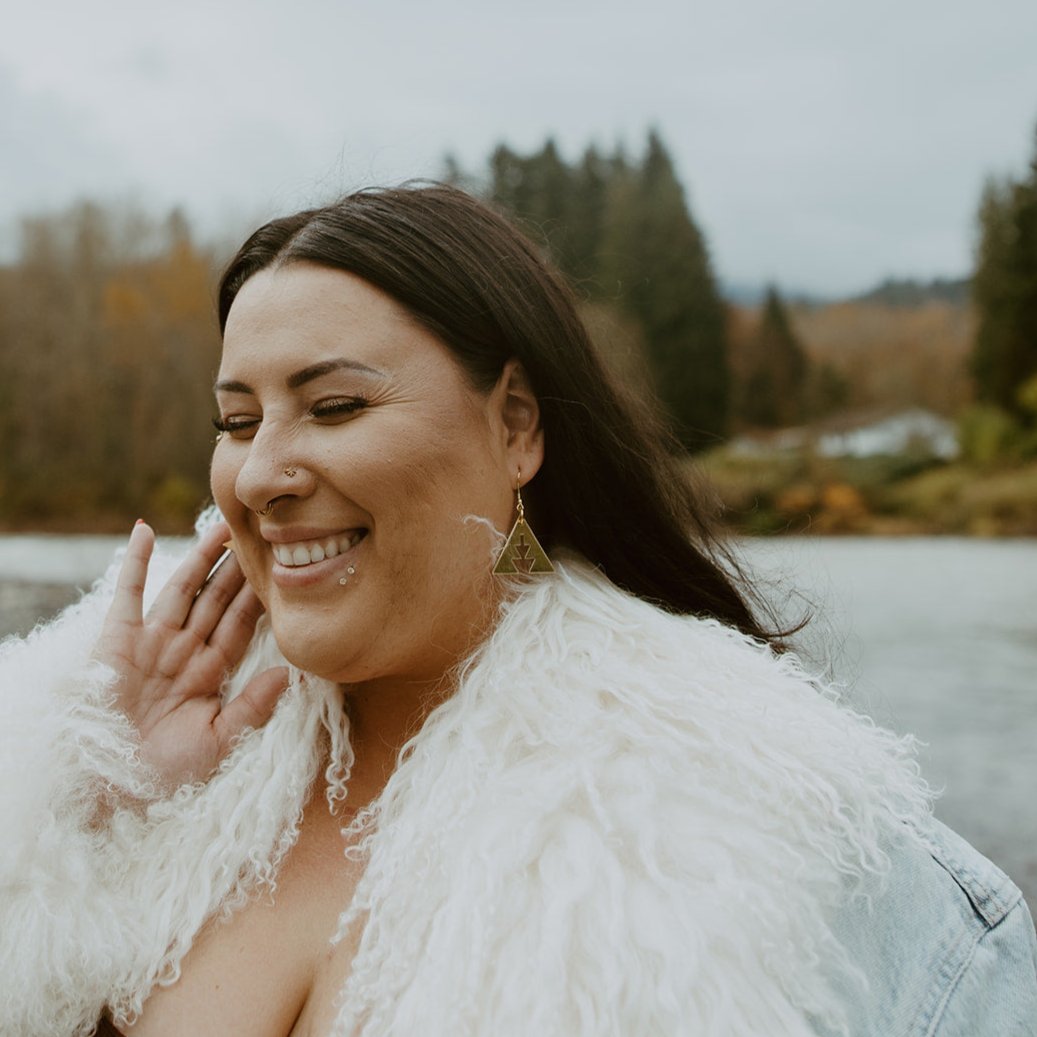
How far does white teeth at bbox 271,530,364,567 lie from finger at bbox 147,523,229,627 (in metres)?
0.37

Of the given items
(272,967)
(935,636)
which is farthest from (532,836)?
(935,636)

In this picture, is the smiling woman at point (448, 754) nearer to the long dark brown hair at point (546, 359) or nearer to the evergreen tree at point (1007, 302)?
the long dark brown hair at point (546, 359)

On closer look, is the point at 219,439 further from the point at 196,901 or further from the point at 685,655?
the point at 685,655

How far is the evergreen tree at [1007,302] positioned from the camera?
66.6 ft

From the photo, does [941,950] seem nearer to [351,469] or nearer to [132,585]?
[351,469]

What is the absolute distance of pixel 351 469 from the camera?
4.75ft

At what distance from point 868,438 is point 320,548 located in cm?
2120

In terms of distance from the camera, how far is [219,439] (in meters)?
1.68

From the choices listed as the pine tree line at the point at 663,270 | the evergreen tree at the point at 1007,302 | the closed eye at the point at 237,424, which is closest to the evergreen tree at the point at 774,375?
the pine tree line at the point at 663,270

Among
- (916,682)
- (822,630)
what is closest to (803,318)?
(916,682)

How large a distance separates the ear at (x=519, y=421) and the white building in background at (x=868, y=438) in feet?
62.3

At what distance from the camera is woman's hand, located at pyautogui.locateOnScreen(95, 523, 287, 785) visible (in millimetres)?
1676

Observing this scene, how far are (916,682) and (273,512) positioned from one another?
819cm

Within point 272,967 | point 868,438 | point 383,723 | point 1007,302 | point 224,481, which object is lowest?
point 868,438
